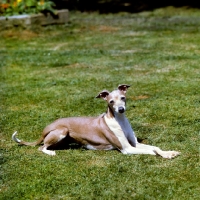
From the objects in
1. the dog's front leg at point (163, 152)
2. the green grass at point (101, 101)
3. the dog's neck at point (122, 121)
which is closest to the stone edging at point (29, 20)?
the green grass at point (101, 101)

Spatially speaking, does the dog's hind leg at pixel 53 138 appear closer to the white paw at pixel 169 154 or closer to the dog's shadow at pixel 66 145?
the dog's shadow at pixel 66 145

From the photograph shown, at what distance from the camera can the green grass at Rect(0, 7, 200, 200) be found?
5.70 m

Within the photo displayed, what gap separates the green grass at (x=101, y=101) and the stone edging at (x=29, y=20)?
0.80 feet

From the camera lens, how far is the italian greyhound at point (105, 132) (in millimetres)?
6465

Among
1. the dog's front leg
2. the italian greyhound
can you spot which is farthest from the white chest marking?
the dog's front leg

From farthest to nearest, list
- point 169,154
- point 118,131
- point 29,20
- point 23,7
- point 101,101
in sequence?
point 23,7, point 29,20, point 101,101, point 118,131, point 169,154

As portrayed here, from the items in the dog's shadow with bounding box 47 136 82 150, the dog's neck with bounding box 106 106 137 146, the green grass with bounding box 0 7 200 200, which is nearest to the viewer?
the green grass with bounding box 0 7 200 200

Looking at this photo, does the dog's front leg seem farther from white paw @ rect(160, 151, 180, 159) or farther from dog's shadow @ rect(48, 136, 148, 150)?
dog's shadow @ rect(48, 136, 148, 150)

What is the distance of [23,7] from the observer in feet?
55.4

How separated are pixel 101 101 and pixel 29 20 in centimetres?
779

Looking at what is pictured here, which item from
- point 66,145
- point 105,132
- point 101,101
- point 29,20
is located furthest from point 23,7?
point 105,132

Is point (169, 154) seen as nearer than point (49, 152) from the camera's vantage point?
Yes

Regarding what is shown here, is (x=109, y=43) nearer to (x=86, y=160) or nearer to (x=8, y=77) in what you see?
(x=8, y=77)

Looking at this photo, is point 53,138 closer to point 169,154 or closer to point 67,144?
point 67,144
